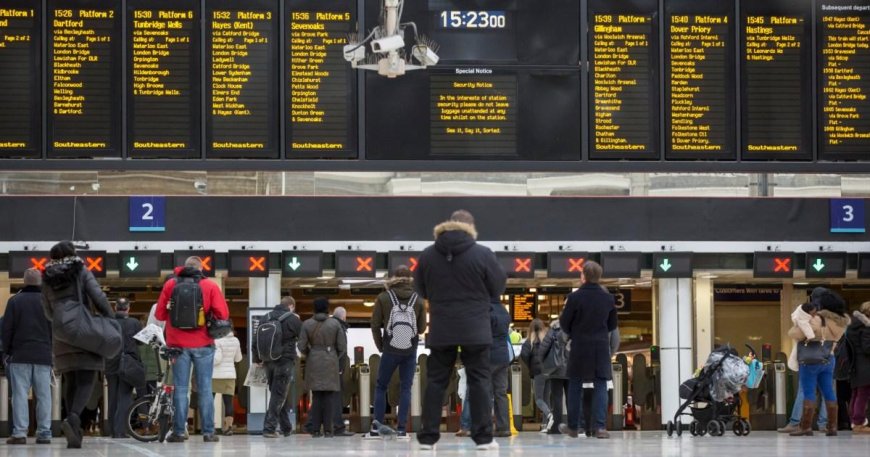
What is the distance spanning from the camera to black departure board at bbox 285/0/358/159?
22.2 meters

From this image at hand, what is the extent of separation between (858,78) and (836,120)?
661 millimetres

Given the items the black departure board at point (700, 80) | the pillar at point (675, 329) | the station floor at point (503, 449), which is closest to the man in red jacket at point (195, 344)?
the station floor at point (503, 449)

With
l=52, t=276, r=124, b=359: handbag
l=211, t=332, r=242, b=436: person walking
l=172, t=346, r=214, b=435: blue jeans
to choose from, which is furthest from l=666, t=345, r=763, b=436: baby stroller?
l=52, t=276, r=124, b=359: handbag

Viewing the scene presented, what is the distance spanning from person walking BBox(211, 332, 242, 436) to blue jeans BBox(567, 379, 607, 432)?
5766 millimetres

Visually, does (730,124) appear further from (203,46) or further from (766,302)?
(203,46)

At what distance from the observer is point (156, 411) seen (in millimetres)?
16641

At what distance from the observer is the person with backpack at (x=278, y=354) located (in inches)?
721

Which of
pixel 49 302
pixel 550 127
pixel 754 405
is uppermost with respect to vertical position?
pixel 550 127

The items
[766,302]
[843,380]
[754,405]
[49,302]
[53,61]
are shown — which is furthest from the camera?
[766,302]

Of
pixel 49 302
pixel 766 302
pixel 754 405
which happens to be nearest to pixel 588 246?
pixel 754 405

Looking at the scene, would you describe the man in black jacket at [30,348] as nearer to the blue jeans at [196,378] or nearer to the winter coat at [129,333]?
the blue jeans at [196,378]

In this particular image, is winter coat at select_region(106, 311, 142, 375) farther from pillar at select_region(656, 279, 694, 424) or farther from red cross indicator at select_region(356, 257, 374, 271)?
pillar at select_region(656, 279, 694, 424)

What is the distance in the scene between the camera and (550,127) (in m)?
22.6

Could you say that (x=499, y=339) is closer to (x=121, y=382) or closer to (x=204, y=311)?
(x=204, y=311)
